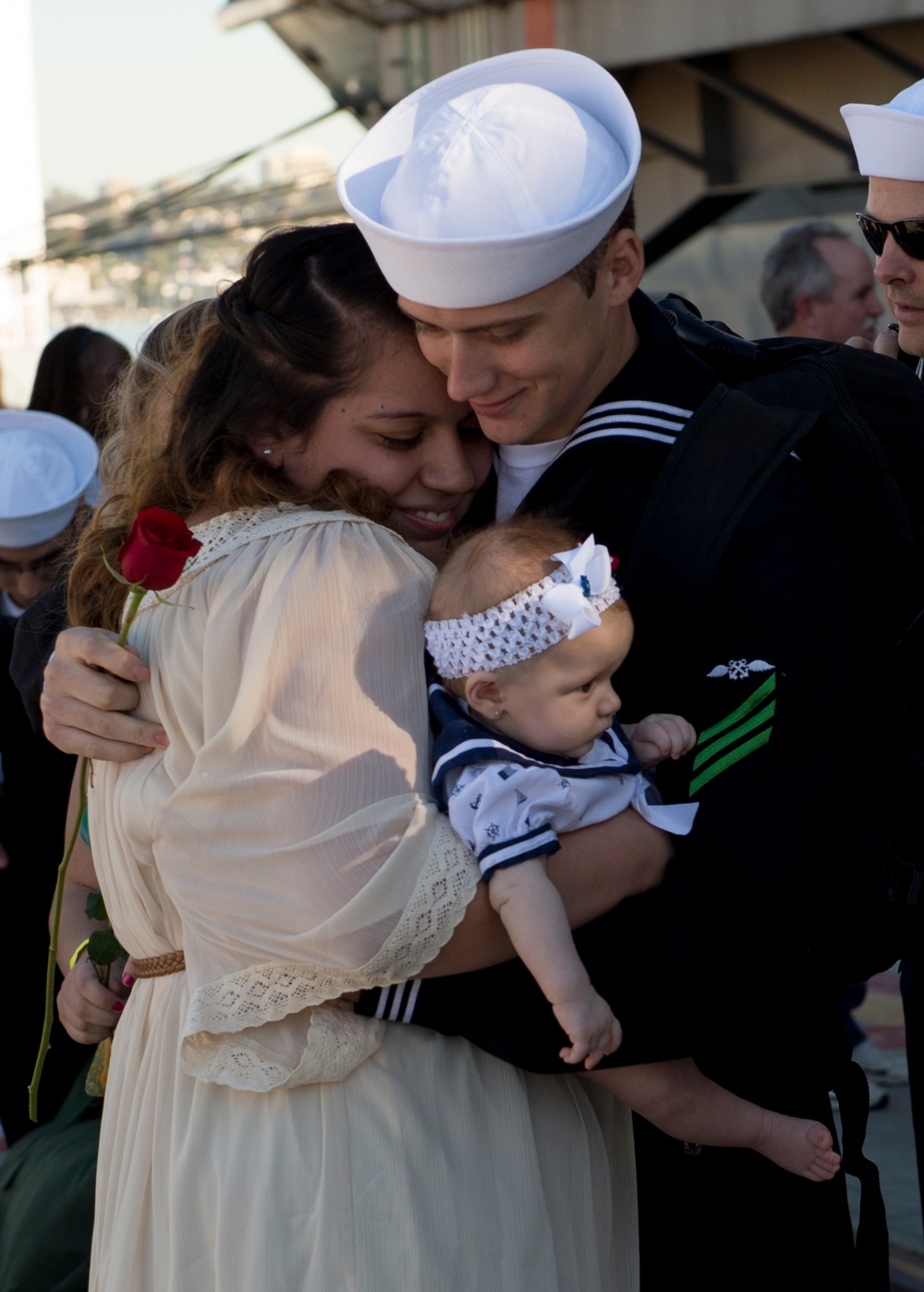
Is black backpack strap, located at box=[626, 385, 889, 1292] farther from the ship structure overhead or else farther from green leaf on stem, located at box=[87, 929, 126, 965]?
the ship structure overhead

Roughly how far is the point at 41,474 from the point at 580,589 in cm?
312

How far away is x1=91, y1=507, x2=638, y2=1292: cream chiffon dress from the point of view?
1.75 meters

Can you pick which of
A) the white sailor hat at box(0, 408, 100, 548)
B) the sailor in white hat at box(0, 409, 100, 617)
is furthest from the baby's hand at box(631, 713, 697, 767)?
the white sailor hat at box(0, 408, 100, 548)

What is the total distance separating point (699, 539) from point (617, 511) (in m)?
0.16

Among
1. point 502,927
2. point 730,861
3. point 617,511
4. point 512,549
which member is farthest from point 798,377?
point 502,927

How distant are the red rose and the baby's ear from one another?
1.28 ft

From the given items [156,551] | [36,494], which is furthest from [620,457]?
[36,494]

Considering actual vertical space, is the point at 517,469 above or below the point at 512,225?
below

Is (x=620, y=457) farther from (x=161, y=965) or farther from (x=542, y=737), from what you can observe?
(x=161, y=965)

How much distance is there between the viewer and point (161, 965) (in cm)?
204

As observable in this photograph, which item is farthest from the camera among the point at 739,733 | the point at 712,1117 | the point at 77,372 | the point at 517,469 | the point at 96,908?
the point at 77,372

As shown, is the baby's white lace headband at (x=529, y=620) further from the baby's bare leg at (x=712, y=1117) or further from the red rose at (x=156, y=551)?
the baby's bare leg at (x=712, y=1117)

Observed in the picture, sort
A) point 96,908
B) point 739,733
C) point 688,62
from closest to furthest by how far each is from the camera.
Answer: point 739,733 < point 96,908 < point 688,62

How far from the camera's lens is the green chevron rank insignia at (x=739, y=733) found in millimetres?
1839
